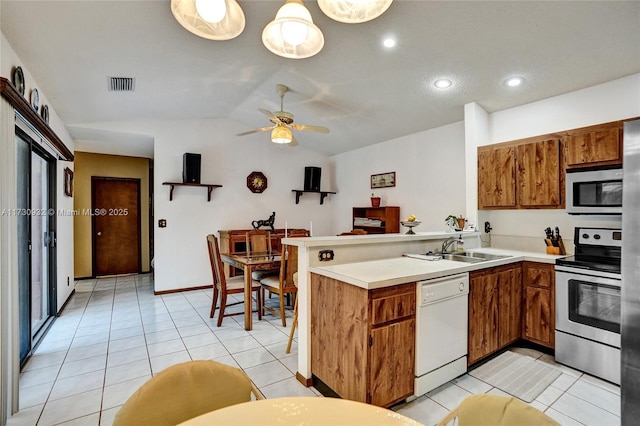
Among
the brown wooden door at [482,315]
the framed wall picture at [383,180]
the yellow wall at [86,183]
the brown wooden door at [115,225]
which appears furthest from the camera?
Result: the brown wooden door at [115,225]

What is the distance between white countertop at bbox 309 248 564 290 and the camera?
1833 mm

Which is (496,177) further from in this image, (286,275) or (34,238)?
(34,238)

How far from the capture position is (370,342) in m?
1.78

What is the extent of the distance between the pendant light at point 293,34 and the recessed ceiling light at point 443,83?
2048mm

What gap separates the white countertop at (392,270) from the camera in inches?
72.2

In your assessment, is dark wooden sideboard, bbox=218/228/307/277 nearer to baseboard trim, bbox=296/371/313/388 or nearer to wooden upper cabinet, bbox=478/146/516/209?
baseboard trim, bbox=296/371/313/388

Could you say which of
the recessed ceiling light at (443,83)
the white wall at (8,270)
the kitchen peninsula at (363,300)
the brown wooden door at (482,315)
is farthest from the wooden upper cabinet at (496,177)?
the white wall at (8,270)

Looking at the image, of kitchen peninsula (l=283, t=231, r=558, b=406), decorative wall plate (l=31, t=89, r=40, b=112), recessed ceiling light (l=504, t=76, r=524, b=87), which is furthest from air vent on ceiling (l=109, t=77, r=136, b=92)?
recessed ceiling light (l=504, t=76, r=524, b=87)

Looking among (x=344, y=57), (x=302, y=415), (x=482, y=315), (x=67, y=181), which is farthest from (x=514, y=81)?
(x=67, y=181)

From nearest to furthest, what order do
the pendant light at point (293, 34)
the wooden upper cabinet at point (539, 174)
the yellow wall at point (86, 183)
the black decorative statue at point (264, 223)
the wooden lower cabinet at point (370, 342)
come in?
the pendant light at point (293, 34)
the wooden lower cabinet at point (370, 342)
the wooden upper cabinet at point (539, 174)
the black decorative statue at point (264, 223)
the yellow wall at point (86, 183)

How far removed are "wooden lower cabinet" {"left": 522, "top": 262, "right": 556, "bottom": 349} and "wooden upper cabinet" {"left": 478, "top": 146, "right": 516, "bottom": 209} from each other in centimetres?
80

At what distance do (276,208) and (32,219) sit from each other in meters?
3.66

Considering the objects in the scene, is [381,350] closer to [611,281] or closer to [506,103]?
[611,281]

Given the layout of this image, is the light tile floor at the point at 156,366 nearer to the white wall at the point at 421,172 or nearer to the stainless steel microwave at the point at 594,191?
the stainless steel microwave at the point at 594,191
